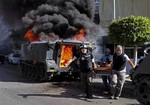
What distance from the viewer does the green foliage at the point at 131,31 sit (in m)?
18.8

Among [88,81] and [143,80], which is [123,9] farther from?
[143,80]

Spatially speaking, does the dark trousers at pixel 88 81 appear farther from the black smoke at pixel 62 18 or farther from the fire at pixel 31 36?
the fire at pixel 31 36

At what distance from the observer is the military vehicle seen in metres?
9.83

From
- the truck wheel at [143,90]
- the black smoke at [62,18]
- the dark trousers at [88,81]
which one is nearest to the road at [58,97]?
the dark trousers at [88,81]

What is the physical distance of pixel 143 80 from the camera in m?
10.1

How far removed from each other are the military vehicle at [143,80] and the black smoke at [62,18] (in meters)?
13.9

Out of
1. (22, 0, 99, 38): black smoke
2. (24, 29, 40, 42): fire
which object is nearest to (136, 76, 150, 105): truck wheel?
(22, 0, 99, 38): black smoke

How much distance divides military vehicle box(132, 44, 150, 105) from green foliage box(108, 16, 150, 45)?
8513 mm

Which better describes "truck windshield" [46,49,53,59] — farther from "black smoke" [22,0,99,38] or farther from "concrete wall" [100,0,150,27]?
"concrete wall" [100,0,150,27]

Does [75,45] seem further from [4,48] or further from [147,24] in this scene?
[4,48]

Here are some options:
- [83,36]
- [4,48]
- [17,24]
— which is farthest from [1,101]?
[4,48]

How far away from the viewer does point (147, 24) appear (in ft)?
62.6

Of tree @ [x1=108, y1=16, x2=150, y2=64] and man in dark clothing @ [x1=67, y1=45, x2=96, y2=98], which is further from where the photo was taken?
tree @ [x1=108, y1=16, x2=150, y2=64]

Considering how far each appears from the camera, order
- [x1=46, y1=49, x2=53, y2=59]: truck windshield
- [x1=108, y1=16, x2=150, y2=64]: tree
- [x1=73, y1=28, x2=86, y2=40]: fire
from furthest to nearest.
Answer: [x1=73, y1=28, x2=86, y2=40]: fire, [x1=108, y1=16, x2=150, y2=64]: tree, [x1=46, y1=49, x2=53, y2=59]: truck windshield
